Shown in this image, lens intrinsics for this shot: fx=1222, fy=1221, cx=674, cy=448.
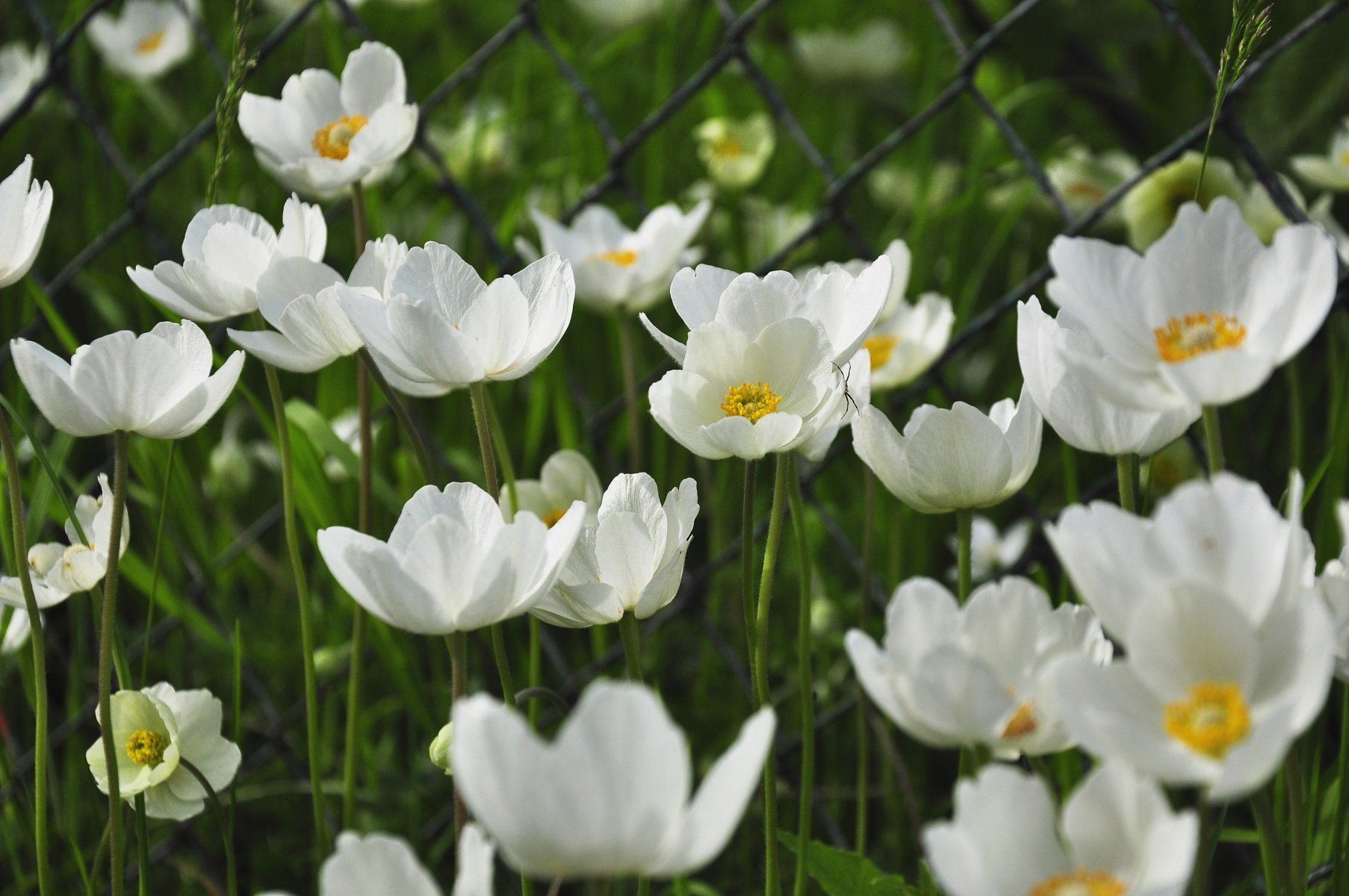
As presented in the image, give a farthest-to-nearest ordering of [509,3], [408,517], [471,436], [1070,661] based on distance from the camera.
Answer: [509,3] < [471,436] < [408,517] < [1070,661]

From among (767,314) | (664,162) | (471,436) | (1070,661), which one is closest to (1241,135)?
(767,314)

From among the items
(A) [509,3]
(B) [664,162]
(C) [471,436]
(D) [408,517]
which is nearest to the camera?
(D) [408,517]

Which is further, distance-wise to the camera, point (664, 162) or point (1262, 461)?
point (664, 162)

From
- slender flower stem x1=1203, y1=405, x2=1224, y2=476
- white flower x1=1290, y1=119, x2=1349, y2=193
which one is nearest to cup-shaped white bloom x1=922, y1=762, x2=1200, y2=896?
slender flower stem x1=1203, y1=405, x2=1224, y2=476

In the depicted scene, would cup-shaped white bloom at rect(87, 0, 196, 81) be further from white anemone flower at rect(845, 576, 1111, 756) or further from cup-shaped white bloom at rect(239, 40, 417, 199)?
white anemone flower at rect(845, 576, 1111, 756)

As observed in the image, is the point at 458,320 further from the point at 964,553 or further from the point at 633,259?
the point at 633,259

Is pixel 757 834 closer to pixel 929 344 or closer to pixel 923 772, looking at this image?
pixel 923 772

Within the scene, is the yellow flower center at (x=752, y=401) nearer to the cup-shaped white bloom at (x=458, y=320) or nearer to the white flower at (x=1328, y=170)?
the cup-shaped white bloom at (x=458, y=320)
